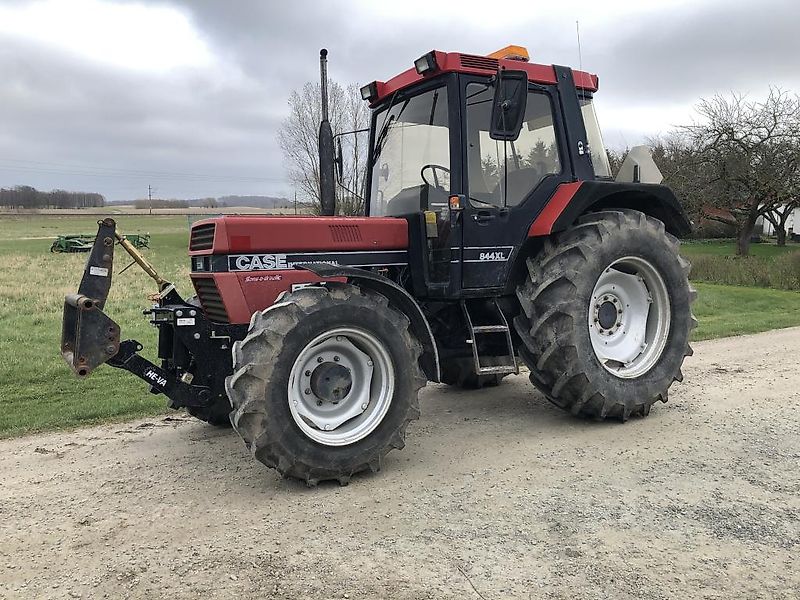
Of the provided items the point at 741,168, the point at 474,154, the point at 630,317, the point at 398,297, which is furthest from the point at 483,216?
the point at 741,168

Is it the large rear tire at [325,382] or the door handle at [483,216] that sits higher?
the door handle at [483,216]

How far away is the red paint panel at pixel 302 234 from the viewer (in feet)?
15.1

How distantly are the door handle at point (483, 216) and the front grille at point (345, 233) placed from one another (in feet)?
→ 3.02

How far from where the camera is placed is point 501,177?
544 centimetres

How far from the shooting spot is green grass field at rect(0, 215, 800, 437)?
20.6ft

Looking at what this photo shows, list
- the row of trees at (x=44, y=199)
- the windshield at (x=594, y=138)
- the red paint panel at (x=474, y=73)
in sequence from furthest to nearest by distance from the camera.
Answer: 1. the row of trees at (x=44, y=199)
2. the windshield at (x=594, y=138)
3. the red paint panel at (x=474, y=73)

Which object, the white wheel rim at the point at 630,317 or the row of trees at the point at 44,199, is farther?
the row of trees at the point at 44,199

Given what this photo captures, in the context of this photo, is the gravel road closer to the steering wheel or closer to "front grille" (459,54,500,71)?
the steering wheel

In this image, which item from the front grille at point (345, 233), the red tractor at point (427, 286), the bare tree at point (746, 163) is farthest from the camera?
the bare tree at point (746, 163)

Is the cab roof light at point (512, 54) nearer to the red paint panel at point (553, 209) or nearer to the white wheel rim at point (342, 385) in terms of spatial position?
the red paint panel at point (553, 209)

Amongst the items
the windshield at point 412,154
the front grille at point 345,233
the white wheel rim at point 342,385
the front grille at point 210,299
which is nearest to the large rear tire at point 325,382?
the white wheel rim at point 342,385

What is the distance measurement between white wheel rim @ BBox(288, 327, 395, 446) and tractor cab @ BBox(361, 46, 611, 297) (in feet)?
3.22

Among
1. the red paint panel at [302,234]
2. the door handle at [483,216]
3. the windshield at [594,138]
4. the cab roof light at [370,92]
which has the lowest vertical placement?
the red paint panel at [302,234]


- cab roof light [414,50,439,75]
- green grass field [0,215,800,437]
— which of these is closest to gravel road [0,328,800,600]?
green grass field [0,215,800,437]
